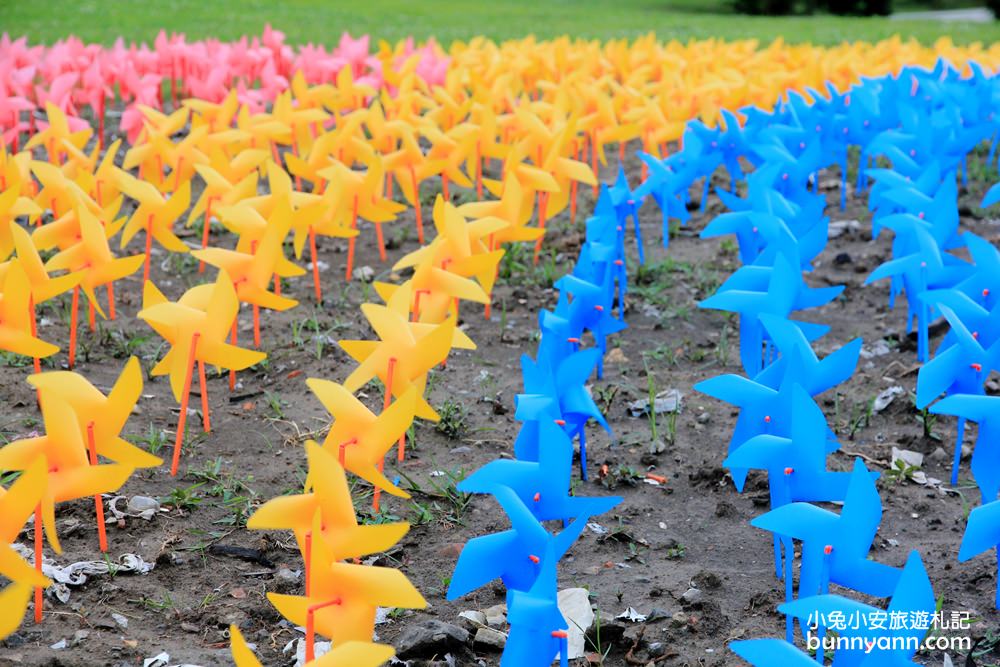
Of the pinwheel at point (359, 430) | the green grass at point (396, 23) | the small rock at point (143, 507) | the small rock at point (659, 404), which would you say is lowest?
the small rock at point (143, 507)

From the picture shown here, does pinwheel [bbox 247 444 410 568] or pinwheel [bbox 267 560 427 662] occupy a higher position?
pinwheel [bbox 247 444 410 568]

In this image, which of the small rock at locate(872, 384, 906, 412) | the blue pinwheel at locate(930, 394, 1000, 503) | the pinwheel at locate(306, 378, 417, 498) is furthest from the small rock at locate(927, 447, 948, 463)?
the pinwheel at locate(306, 378, 417, 498)

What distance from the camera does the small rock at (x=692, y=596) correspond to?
221 cm

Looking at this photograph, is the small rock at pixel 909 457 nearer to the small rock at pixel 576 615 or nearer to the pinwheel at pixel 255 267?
the small rock at pixel 576 615

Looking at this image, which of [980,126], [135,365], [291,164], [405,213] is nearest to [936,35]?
[980,126]

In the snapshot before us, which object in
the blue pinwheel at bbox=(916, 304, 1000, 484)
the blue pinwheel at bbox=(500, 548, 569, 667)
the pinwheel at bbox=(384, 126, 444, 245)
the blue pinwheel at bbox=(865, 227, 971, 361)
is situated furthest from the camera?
the pinwheel at bbox=(384, 126, 444, 245)

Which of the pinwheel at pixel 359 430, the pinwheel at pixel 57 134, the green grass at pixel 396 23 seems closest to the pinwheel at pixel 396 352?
the pinwheel at pixel 359 430

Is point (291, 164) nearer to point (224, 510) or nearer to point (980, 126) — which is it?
point (224, 510)

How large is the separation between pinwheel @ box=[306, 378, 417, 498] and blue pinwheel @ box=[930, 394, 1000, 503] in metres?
1.03

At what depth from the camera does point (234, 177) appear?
4074 millimetres

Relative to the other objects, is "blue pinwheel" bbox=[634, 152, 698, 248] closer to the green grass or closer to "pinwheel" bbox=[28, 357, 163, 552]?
"pinwheel" bbox=[28, 357, 163, 552]

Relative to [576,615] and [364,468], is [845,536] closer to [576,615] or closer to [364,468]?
[576,615]

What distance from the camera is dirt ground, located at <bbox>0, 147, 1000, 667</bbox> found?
7.02 feet

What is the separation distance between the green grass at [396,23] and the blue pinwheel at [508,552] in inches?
336
